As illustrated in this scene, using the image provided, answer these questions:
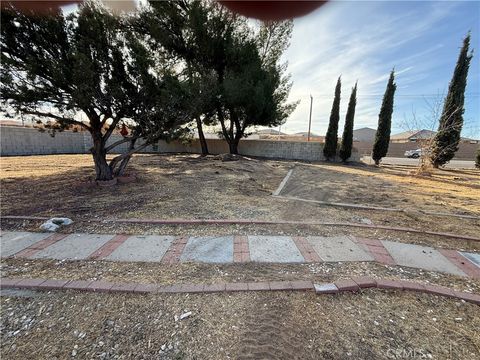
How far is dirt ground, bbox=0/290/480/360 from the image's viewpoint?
56.8 inches

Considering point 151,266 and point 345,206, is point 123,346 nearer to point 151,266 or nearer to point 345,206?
point 151,266

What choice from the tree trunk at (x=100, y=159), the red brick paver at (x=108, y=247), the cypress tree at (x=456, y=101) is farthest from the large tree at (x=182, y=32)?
the cypress tree at (x=456, y=101)

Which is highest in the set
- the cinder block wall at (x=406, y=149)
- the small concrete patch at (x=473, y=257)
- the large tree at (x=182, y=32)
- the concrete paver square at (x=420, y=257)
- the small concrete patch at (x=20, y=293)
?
the large tree at (x=182, y=32)

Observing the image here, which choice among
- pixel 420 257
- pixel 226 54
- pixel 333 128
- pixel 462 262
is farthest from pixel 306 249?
pixel 333 128

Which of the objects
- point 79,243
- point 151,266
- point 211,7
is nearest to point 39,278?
point 79,243

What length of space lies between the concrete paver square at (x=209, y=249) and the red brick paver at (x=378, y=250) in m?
1.64

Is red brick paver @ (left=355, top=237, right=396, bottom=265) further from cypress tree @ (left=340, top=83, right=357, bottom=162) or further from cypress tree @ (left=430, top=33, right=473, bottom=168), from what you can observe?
cypress tree @ (left=340, top=83, right=357, bottom=162)

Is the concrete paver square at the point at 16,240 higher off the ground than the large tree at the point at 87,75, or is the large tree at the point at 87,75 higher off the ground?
the large tree at the point at 87,75

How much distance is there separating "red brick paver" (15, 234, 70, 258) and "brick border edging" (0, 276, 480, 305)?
57cm

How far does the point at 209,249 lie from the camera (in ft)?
8.80

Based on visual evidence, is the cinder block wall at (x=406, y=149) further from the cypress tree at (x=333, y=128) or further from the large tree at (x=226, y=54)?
the large tree at (x=226, y=54)

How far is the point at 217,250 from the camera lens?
2.66 metres

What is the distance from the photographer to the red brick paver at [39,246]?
2.56m

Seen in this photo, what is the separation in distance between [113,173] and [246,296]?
18.4 ft
